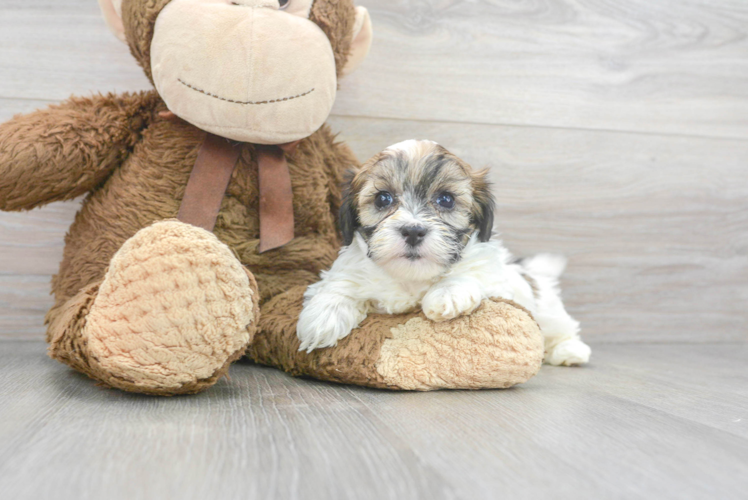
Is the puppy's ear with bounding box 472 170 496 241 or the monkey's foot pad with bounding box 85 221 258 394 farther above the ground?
the puppy's ear with bounding box 472 170 496 241

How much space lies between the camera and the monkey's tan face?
131 centimetres

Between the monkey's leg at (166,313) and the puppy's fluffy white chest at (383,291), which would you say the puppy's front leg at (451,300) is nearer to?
the puppy's fluffy white chest at (383,291)

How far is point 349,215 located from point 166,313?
20.1 inches

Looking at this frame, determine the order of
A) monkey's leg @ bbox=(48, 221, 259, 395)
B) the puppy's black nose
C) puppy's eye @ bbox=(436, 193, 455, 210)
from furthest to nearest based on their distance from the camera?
1. puppy's eye @ bbox=(436, 193, 455, 210)
2. the puppy's black nose
3. monkey's leg @ bbox=(48, 221, 259, 395)

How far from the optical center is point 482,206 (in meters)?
1.38

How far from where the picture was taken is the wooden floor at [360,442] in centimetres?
76

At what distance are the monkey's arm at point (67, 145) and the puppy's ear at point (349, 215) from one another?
0.58 metres

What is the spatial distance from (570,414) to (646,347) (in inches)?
48.1

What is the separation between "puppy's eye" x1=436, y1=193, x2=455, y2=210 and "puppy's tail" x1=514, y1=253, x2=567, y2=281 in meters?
0.60

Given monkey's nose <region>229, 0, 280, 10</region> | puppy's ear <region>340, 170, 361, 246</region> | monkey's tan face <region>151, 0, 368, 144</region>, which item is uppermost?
monkey's nose <region>229, 0, 280, 10</region>

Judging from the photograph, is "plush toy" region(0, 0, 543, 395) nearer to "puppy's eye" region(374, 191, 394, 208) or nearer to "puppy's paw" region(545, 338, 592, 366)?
"puppy's eye" region(374, 191, 394, 208)

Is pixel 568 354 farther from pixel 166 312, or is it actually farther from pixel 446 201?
pixel 166 312

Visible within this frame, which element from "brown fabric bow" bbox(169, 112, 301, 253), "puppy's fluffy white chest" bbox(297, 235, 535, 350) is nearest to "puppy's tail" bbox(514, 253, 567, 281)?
"puppy's fluffy white chest" bbox(297, 235, 535, 350)

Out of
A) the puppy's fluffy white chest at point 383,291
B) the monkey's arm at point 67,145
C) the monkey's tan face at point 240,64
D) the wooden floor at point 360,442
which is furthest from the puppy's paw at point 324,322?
the monkey's arm at point 67,145
